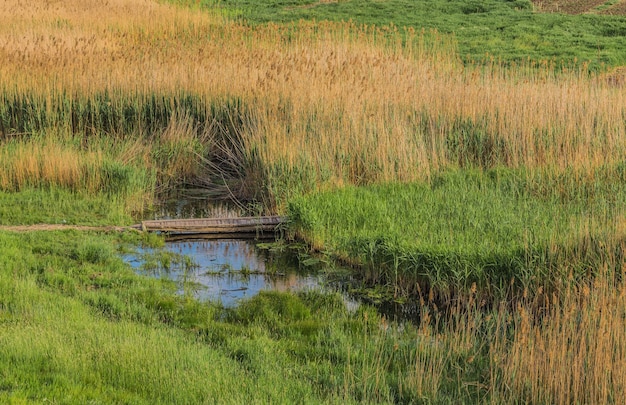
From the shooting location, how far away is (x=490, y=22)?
88.9 feet

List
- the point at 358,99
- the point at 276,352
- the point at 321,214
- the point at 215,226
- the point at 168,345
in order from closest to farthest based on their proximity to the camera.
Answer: the point at 168,345 → the point at 276,352 → the point at 321,214 → the point at 215,226 → the point at 358,99

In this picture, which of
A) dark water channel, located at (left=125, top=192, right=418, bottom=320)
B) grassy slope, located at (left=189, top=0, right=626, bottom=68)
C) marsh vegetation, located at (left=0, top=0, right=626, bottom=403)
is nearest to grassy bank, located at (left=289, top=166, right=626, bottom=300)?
marsh vegetation, located at (left=0, top=0, right=626, bottom=403)

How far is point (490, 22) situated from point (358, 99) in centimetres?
1579

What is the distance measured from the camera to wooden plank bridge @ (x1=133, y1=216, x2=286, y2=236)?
34.0 feet

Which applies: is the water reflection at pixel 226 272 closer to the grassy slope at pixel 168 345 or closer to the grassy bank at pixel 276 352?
the grassy slope at pixel 168 345

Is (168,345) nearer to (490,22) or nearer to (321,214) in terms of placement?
(321,214)

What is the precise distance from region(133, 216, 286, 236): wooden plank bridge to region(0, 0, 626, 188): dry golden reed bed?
1.20 metres

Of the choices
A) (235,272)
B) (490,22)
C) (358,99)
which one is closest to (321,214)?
(235,272)

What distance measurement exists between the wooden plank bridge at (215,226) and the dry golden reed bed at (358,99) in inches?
47.3

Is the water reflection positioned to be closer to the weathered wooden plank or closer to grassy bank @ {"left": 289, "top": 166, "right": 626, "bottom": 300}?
the weathered wooden plank

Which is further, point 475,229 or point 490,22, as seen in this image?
point 490,22

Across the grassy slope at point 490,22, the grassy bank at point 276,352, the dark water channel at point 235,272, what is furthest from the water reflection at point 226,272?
the grassy slope at point 490,22

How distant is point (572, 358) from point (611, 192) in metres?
4.96

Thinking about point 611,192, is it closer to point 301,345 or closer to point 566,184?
point 566,184
